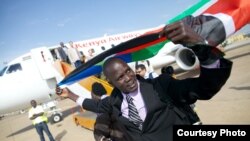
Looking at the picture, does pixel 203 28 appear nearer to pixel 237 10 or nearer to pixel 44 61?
pixel 237 10

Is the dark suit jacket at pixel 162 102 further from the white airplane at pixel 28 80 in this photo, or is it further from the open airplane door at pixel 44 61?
the open airplane door at pixel 44 61

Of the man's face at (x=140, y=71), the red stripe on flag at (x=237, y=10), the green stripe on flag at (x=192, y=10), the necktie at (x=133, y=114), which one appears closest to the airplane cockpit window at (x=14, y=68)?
the man's face at (x=140, y=71)

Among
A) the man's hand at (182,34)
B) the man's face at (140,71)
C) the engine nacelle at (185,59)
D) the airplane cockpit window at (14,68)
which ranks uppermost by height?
the man's hand at (182,34)

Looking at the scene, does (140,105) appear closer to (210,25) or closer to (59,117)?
(210,25)

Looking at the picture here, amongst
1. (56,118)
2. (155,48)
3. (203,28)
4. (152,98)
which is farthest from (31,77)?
(203,28)

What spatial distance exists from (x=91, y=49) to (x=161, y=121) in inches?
546

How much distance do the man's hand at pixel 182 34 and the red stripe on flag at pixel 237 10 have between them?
115 cm

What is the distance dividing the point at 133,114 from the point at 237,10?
5.38ft

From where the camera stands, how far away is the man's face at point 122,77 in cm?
255

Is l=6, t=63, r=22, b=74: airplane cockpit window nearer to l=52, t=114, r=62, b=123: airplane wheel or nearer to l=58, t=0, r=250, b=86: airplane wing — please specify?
l=52, t=114, r=62, b=123: airplane wheel

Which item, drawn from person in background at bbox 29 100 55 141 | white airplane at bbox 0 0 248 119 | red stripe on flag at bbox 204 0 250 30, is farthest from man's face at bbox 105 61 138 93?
white airplane at bbox 0 0 248 119

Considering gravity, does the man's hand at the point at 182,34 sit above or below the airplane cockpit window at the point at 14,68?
above

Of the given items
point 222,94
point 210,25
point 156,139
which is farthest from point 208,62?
point 222,94

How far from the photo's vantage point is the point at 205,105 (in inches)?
397
